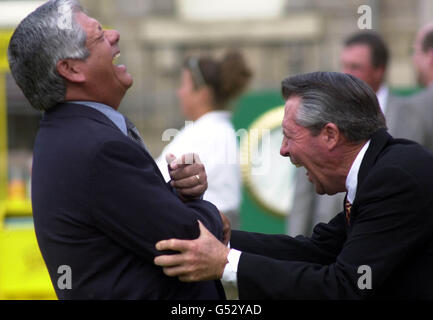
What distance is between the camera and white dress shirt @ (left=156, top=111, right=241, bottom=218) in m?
4.35

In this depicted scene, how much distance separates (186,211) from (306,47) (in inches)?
492

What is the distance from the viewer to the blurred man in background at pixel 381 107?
4.38 metres

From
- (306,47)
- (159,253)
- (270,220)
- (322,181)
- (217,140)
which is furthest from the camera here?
(306,47)

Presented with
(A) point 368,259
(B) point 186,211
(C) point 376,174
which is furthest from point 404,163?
(B) point 186,211

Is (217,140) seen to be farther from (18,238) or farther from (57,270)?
(18,238)

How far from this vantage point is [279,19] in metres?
14.6

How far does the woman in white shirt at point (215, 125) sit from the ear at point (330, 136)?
1594 mm

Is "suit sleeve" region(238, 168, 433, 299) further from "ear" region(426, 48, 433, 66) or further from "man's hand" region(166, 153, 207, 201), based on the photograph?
"ear" region(426, 48, 433, 66)

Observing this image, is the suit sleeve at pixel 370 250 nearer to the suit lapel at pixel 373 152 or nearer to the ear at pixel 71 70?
the suit lapel at pixel 373 152

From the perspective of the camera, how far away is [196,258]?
2.40m

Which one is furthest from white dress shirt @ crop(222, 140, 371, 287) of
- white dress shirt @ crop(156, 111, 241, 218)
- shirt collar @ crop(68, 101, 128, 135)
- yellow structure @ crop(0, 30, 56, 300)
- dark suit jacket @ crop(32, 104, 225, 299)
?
yellow structure @ crop(0, 30, 56, 300)

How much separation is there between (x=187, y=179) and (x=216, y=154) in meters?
1.81

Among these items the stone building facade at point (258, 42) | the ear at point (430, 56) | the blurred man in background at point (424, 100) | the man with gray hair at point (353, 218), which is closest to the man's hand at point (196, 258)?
the man with gray hair at point (353, 218)

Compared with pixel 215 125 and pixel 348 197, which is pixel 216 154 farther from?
pixel 348 197
